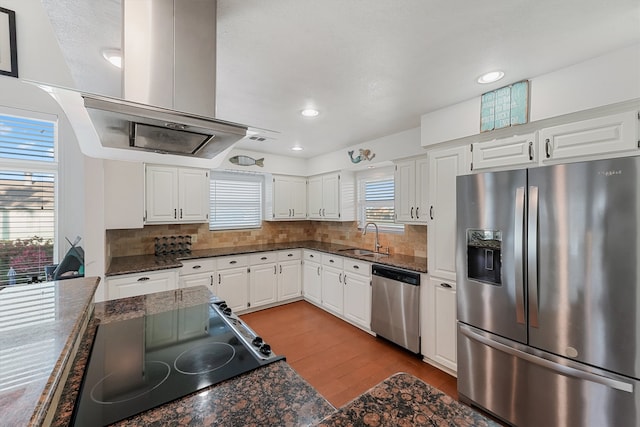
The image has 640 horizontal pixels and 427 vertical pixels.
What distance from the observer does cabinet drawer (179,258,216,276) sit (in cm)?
332

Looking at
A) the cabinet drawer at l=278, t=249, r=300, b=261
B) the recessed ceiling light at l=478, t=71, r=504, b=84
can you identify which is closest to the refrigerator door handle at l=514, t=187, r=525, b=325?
the recessed ceiling light at l=478, t=71, r=504, b=84

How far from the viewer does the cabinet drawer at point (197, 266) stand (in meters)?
3.32

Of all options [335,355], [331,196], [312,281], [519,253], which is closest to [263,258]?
[312,281]

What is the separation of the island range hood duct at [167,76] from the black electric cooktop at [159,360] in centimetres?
94

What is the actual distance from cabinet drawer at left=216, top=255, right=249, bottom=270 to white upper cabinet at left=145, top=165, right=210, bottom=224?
0.60m

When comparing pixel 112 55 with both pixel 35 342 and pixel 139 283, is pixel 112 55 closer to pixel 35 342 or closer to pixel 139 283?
pixel 35 342

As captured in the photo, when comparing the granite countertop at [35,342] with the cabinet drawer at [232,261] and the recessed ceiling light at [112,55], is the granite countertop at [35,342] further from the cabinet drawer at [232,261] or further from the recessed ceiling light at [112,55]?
the cabinet drawer at [232,261]

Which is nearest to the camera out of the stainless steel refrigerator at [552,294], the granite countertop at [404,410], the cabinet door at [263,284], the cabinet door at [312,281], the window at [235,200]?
the granite countertop at [404,410]

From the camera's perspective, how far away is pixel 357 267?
339cm

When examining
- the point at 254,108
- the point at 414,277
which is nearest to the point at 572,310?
the point at 414,277

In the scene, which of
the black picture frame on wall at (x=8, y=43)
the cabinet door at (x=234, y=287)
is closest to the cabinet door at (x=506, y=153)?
the cabinet door at (x=234, y=287)

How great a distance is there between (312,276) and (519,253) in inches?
115

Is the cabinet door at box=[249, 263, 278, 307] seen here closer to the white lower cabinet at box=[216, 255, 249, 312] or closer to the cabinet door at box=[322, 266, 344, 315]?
the white lower cabinet at box=[216, 255, 249, 312]

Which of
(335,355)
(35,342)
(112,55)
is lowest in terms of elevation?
(335,355)
